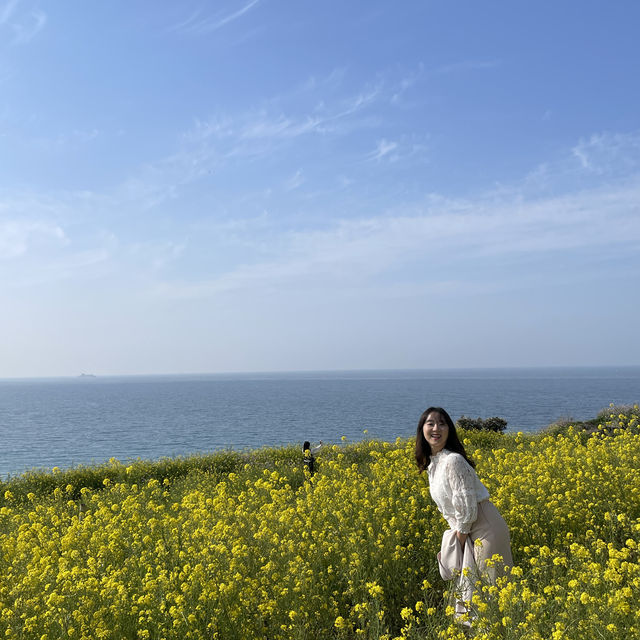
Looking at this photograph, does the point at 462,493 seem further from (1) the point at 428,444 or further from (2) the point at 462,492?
(1) the point at 428,444

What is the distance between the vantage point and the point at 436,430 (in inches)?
205

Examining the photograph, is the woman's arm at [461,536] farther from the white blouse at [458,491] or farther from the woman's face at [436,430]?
the woman's face at [436,430]

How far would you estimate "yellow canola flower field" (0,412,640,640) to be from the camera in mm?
4008

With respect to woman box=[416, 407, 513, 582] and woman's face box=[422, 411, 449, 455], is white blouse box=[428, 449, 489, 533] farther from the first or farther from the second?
woman's face box=[422, 411, 449, 455]

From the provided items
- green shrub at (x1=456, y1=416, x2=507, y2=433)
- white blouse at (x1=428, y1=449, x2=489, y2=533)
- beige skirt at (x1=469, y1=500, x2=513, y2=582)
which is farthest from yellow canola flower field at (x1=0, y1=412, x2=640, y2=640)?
green shrub at (x1=456, y1=416, x2=507, y2=433)

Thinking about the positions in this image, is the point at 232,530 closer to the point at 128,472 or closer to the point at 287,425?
the point at 128,472

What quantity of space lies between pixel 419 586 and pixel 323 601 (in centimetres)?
127

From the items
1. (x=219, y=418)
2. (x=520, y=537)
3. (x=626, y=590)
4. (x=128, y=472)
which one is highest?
(x=626, y=590)

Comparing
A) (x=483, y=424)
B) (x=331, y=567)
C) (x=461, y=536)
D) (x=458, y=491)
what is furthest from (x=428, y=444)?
(x=483, y=424)

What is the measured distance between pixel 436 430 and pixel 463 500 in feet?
2.08

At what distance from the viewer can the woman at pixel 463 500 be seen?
16.0 ft

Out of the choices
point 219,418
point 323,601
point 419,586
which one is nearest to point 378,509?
point 419,586

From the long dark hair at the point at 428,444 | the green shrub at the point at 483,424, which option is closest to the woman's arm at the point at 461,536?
the long dark hair at the point at 428,444

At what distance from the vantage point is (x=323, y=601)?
4762mm
